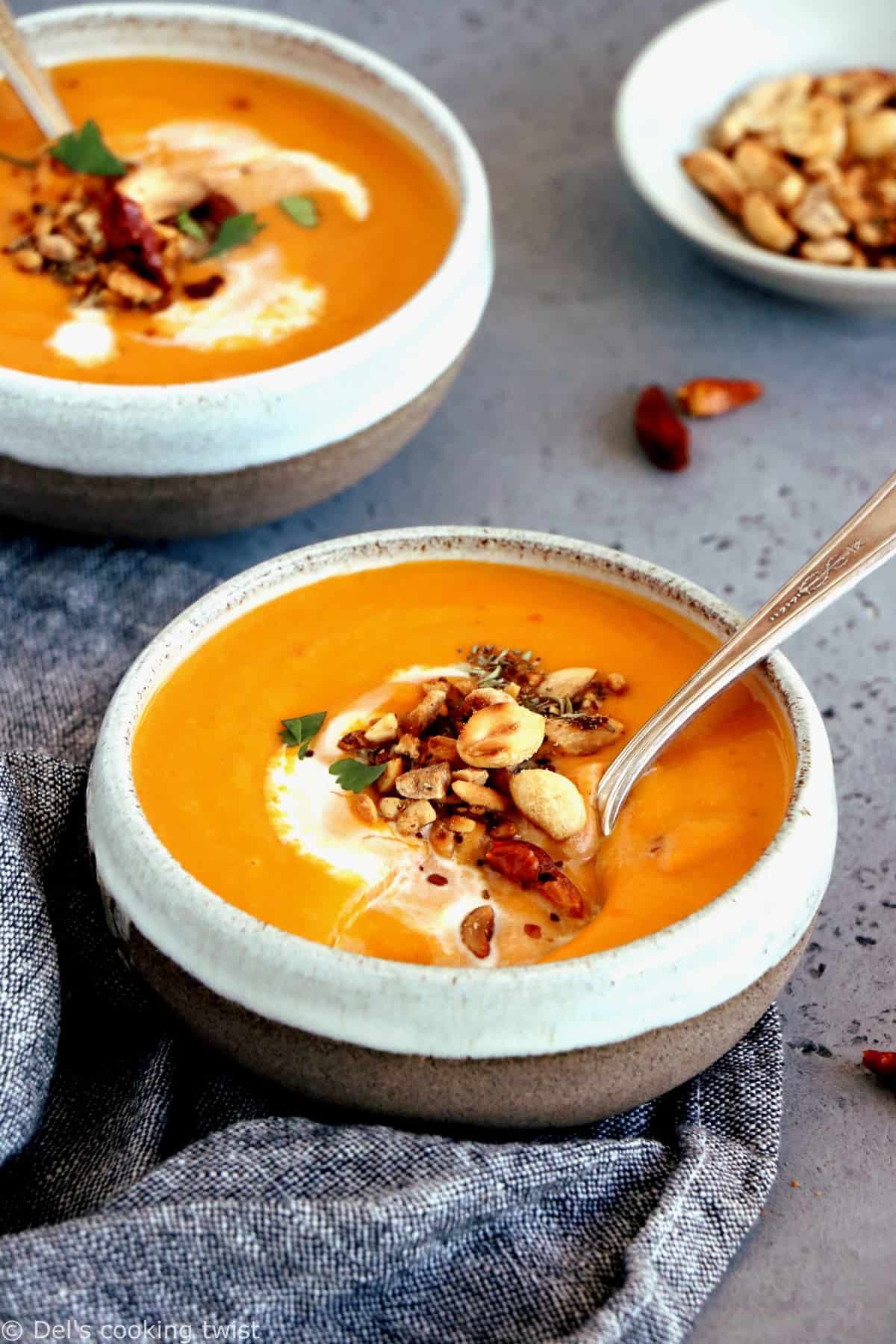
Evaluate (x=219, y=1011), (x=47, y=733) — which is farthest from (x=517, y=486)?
(x=219, y=1011)

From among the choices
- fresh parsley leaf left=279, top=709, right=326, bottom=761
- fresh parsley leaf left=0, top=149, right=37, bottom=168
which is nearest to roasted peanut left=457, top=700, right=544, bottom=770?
fresh parsley leaf left=279, top=709, right=326, bottom=761

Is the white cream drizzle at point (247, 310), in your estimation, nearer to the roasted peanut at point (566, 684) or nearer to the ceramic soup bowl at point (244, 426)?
the ceramic soup bowl at point (244, 426)

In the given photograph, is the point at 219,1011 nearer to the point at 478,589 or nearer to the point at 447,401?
the point at 478,589

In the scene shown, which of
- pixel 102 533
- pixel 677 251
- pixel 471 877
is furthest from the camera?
pixel 677 251

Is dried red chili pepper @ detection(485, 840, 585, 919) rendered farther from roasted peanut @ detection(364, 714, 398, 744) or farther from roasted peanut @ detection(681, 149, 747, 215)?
roasted peanut @ detection(681, 149, 747, 215)

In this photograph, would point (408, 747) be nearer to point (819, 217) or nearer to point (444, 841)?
point (444, 841)

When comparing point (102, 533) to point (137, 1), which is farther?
point (137, 1)
